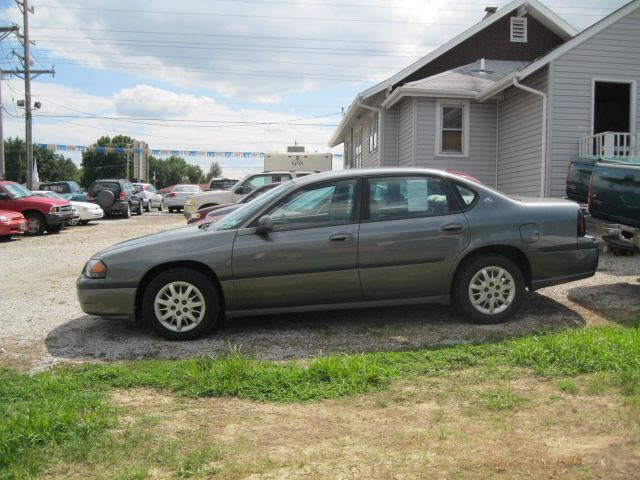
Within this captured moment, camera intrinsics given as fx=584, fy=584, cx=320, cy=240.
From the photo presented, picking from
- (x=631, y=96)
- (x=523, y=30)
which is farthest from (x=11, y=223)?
(x=523, y=30)

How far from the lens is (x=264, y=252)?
5.32 m

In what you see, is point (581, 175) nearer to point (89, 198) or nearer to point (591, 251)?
point (591, 251)

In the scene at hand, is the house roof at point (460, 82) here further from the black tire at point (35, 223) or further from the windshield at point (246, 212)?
the windshield at point (246, 212)

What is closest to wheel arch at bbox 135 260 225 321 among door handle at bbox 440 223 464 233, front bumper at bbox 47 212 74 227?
door handle at bbox 440 223 464 233

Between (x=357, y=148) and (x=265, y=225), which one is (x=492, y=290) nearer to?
(x=265, y=225)

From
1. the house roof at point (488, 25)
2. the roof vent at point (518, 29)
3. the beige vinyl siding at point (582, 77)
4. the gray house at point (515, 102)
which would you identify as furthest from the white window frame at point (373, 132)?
the beige vinyl siding at point (582, 77)

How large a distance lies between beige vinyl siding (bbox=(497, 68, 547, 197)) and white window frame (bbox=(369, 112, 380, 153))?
4.37m

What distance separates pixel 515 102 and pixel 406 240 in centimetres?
1139

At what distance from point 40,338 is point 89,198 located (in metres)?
20.0

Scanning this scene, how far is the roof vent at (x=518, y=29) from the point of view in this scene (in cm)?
1884

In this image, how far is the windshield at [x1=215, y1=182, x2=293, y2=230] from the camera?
218 inches

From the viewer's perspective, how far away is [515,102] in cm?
1534

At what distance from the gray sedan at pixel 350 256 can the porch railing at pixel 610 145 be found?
7.71 metres

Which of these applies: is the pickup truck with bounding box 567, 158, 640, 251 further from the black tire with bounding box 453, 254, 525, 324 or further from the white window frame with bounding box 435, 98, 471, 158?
the white window frame with bounding box 435, 98, 471, 158
